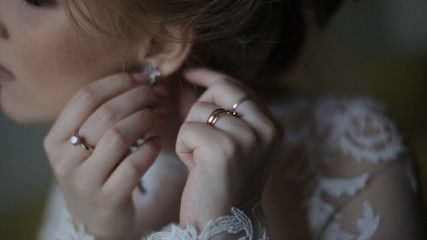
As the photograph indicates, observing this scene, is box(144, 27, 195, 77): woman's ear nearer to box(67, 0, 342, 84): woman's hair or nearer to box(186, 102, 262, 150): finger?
box(67, 0, 342, 84): woman's hair

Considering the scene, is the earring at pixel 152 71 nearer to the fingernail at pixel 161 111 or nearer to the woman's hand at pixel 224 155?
the fingernail at pixel 161 111

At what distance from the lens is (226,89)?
0.71 meters

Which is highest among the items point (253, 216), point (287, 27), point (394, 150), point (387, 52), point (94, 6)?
point (94, 6)

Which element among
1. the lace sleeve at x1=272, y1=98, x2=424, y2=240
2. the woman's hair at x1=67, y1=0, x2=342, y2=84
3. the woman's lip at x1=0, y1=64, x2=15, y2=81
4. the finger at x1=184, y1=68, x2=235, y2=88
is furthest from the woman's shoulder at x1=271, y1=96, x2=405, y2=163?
the woman's lip at x1=0, y1=64, x2=15, y2=81

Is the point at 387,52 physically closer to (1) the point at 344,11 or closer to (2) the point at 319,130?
(1) the point at 344,11

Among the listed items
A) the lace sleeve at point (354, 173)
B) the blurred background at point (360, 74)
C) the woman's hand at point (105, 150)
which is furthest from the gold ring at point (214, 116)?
→ the blurred background at point (360, 74)

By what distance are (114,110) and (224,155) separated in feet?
0.78

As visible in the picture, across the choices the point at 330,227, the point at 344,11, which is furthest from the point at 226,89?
the point at 344,11

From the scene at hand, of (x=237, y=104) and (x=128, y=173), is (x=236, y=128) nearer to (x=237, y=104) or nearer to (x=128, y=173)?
(x=237, y=104)

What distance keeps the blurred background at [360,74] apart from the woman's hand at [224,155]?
0.67 m

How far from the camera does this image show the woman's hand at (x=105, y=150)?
698mm

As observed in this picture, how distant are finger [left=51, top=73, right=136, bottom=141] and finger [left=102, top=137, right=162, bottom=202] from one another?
0.37 feet

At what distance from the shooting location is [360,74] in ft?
4.96

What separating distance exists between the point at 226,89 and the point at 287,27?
305mm
